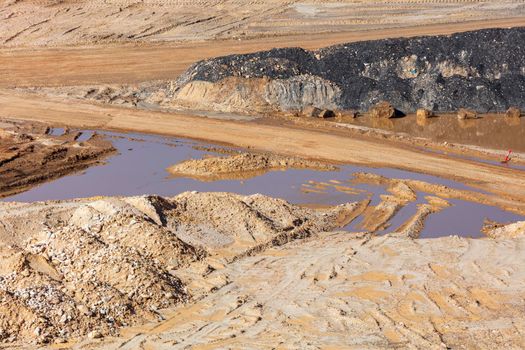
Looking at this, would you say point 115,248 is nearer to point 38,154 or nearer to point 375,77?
point 38,154

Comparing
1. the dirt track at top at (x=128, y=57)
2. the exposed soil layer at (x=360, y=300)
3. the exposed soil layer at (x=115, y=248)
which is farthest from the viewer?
the dirt track at top at (x=128, y=57)

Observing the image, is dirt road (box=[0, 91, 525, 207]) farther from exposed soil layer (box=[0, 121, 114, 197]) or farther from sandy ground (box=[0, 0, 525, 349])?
exposed soil layer (box=[0, 121, 114, 197])

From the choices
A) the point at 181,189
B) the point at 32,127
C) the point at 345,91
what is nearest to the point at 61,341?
the point at 181,189

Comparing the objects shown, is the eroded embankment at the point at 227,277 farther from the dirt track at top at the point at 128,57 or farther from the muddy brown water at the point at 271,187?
the dirt track at top at the point at 128,57

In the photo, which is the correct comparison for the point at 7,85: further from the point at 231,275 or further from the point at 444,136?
the point at 231,275

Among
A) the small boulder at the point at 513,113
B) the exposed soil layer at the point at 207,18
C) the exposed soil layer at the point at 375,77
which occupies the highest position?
the exposed soil layer at the point at 207,18

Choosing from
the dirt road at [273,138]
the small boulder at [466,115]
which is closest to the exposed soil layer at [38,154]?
the dirt road at [273,138]
